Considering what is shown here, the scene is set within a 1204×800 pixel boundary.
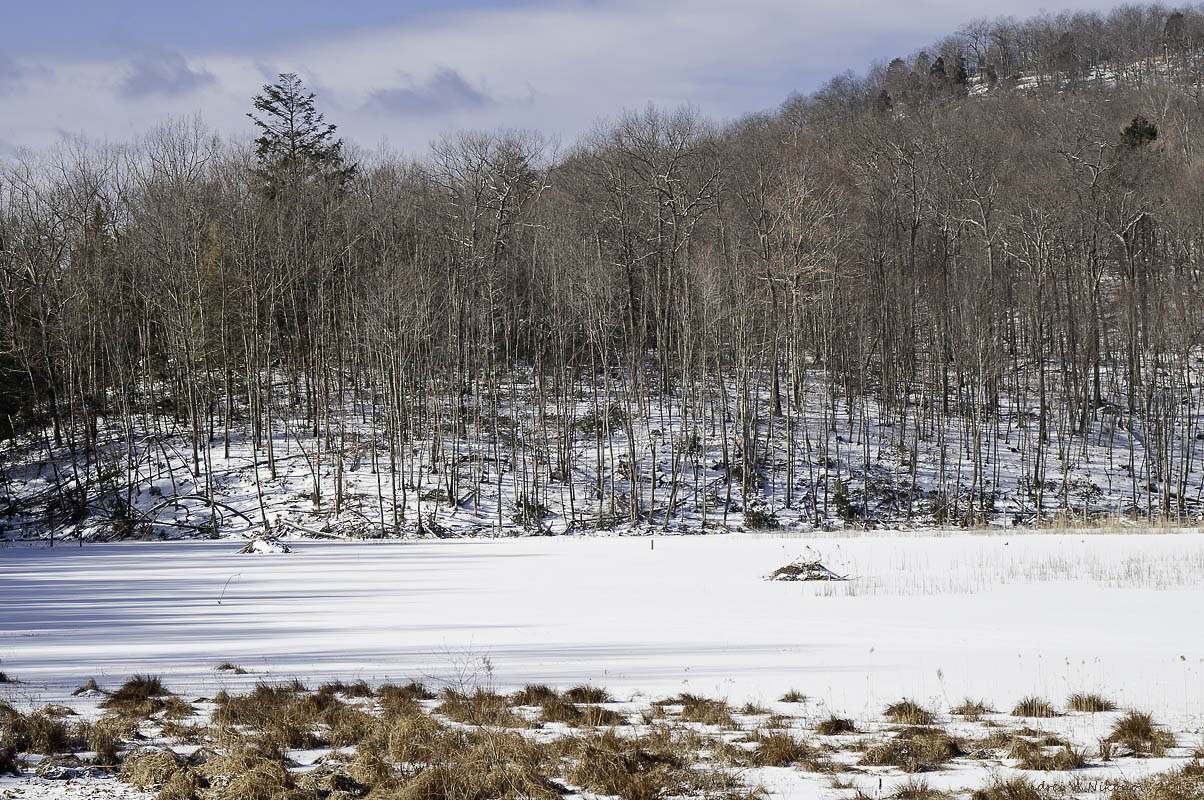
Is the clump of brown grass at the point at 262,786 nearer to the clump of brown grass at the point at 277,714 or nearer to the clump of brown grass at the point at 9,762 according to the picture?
the clump of brown grass at the point at 277,714

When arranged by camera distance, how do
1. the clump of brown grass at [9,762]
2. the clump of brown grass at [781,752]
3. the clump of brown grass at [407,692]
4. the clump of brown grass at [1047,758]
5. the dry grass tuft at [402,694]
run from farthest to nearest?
the clump of brown grass at [407,692] < the dry grass tuft at [402,694] < the clump of brown grass at [781,752] < the clump of brown grass at [9,762] < the clump of brown grass at [1047,758]

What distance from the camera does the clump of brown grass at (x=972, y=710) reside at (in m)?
9.06

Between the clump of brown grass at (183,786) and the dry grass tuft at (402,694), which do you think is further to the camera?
the dry grass tuft at (402,694)

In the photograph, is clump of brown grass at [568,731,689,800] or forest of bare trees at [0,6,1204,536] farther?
forest of bare trees at [0,6,1204,536]

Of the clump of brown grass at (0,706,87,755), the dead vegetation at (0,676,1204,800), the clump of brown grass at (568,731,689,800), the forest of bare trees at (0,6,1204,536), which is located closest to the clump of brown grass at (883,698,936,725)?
the dead vegetation at (0,676,1204,800)

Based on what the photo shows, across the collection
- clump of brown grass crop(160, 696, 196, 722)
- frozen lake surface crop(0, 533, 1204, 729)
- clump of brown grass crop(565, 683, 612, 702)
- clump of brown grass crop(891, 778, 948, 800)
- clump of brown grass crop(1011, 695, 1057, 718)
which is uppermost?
clump of brown grass crop(891, 778, 948, 800)

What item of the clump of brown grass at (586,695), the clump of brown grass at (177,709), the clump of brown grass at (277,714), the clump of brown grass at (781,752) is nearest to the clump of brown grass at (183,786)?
the clump of brown grass at (277,714)

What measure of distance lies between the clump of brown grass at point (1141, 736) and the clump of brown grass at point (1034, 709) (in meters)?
0.60

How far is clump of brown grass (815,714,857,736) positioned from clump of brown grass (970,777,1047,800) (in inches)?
69.9

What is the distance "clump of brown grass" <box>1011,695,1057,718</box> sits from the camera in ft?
29.8

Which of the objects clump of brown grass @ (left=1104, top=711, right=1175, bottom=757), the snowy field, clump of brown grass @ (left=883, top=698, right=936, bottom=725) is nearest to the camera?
clump of brown grass @ (left=1104, top=711, right=1175, bottom=757)

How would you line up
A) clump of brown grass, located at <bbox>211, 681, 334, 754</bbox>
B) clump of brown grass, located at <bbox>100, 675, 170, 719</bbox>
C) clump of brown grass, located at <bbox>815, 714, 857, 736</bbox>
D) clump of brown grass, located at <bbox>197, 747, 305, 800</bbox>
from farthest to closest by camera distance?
clump of brown grass, located at <bbox>100, 675, 170, 719</bbox> → clump of brown grass, located at <bbox>815, 714, 857, 736</bbox> → clump of brown grass, located at <bbox>211, 681, 334, 754</bbox> → clump of brown grass, located at <bbox>197, 747, 305, 800</bbox>

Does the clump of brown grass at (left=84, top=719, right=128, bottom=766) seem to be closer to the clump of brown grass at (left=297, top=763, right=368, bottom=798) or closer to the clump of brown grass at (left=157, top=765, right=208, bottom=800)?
the clump of brown grass at (left=157, top=765, right=208, bottom=800)

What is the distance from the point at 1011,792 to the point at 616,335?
41.9 metres
